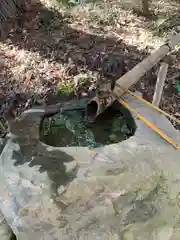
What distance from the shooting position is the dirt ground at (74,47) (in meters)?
Result: 4.28

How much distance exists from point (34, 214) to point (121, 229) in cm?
62

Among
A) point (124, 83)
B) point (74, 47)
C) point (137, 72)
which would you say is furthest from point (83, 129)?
point (74, 47)

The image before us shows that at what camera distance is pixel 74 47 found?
511 cm

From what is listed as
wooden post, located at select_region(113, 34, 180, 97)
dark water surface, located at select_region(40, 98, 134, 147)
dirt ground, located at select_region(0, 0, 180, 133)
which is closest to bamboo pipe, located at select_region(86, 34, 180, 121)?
wooden post, located at select_region(113, 34, 180, 97)

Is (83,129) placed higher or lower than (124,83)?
lower

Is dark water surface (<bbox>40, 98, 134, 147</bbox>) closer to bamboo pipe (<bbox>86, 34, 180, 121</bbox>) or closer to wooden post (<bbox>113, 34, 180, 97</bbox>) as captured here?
bamboo pipe (<bbox>86, 34, 180, 121</bbox>)

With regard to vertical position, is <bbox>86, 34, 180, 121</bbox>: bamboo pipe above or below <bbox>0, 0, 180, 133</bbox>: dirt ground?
above

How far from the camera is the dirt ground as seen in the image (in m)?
4.28

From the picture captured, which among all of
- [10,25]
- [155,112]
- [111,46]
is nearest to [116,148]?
[155,112]

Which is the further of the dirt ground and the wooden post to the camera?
the dirt ground

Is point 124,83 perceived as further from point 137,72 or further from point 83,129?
point 83,129

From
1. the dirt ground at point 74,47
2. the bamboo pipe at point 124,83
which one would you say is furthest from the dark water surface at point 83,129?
the dirt ground at point 74,47

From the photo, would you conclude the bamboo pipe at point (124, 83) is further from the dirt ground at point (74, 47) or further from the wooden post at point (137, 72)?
the dirt ground at point (74, 47)

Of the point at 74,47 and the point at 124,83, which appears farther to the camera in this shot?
the point at 74,47
